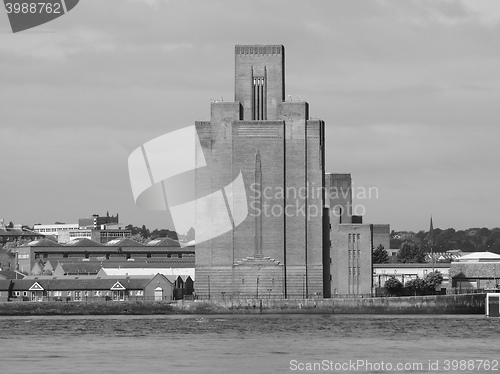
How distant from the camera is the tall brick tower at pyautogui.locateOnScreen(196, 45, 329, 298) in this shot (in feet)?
424

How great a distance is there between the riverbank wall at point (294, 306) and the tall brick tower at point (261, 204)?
3009 mm

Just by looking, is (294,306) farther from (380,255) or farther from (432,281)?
(380,255)

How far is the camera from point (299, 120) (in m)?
131

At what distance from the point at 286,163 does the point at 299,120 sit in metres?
4.44

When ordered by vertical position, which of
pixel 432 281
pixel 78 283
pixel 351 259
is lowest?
pixel 78 283

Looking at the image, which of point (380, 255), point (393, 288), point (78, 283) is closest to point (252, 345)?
point (393, 288)

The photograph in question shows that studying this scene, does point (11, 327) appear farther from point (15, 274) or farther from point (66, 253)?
point (66, 253)

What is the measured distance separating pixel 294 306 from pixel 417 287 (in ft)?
71.4

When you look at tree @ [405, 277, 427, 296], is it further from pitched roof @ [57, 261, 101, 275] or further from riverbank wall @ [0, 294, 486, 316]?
pitched roof @ [57, 261, 101, 275]

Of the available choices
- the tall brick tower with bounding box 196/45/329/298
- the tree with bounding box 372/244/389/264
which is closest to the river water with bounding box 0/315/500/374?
the tall brick tower with bounding box 196/45/329/298

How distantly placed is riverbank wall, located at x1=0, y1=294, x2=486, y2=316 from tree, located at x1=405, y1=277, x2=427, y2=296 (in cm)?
1519

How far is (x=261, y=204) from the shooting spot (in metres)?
130

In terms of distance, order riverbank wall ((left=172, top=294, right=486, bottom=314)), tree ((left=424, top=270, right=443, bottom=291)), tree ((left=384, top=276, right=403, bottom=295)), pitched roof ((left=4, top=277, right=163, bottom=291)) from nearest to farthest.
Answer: riverbank wall ((left=172, top=294, right=486, bottom=314)) < tree ((left=384, top=276, right=403, bottom=295)) < pitched roof ((left=4, top=277, right=163, bottom=291)) < tree ((left=424, top=270, right=443, bottom=291))

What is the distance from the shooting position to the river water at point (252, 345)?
6006 centimetres
